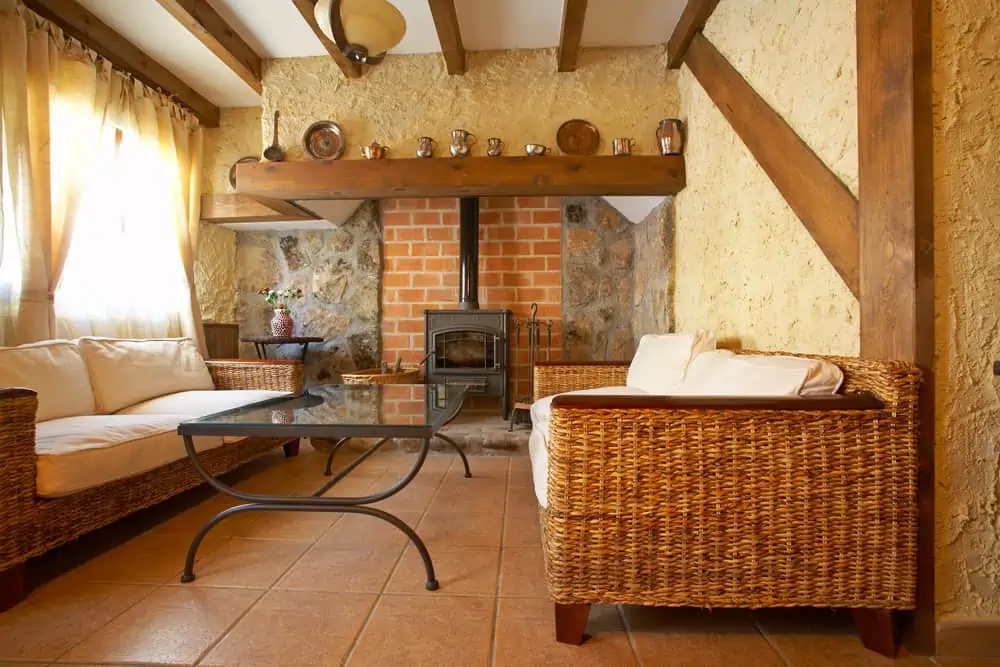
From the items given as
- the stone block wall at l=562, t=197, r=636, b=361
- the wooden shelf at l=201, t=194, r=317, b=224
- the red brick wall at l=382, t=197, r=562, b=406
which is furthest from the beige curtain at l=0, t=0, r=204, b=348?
the stone block wall at l=562, t=197, r=636, b=361

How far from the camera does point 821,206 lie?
146 centimetres

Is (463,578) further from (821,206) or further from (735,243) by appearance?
(735,243)

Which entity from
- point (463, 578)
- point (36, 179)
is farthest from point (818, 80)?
point (36, 179)

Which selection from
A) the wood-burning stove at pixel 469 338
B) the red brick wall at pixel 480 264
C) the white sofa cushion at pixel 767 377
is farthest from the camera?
the red brick wall at pixel 480 264

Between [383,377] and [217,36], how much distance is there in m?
2.35

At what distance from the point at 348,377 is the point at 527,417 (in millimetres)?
1323

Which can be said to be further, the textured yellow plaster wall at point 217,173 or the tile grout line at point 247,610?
the textured yellow plaster wall at point 217,173

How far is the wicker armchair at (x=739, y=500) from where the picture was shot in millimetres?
1050

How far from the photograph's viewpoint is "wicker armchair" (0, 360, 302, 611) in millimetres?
1238

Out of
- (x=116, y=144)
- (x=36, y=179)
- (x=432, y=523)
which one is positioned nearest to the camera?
(x=432, y=523)

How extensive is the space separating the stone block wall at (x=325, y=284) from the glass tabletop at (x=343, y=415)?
1.73 meters

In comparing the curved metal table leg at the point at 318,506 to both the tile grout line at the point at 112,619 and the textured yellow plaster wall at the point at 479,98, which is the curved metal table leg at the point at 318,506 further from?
the textured yellow plaster wall at the point at 479,98

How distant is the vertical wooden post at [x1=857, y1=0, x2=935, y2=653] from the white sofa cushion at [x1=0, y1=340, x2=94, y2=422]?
9.20ft

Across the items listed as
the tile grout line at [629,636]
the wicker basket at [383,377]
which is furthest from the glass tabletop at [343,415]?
the wicker basket at [383,377]
